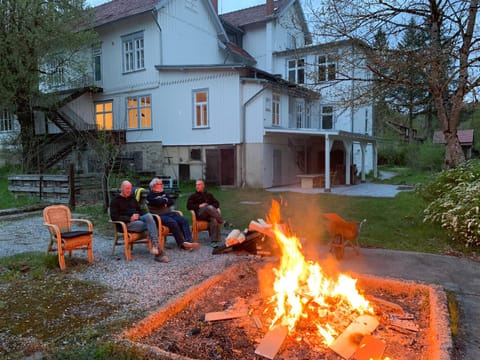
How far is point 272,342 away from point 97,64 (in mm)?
21600

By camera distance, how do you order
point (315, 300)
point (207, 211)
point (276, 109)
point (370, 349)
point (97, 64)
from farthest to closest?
point (97, 64) < point (276, 109) < point (207, 211) < point (315, 300) < point (370, 349)

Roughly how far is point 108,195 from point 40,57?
1044cm

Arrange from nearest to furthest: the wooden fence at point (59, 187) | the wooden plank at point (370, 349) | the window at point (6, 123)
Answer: the wooden plank at point (370, 349) → the wooden fence at point (59, 187) → the window at point (6, 123)

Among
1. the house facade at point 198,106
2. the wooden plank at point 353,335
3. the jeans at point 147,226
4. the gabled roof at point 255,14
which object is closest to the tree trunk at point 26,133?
the house facade at point 198,106

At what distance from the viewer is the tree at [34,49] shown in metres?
15.9

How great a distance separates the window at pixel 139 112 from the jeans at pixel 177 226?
14025 millimetres

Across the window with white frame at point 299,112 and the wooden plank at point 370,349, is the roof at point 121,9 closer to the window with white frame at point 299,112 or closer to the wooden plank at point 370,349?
the window with white frame at point 299,112

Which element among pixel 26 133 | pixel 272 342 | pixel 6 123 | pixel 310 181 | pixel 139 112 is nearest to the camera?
pixel 272 342

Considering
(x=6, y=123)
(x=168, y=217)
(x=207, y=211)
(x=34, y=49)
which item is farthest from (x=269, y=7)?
(x=168, y=217)

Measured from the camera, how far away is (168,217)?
654 centimetres

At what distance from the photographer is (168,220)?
6.49 meters

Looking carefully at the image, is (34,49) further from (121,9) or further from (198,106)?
(198,106)

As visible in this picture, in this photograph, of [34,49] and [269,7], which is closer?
[34,49]

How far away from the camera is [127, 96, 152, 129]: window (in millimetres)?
19750
